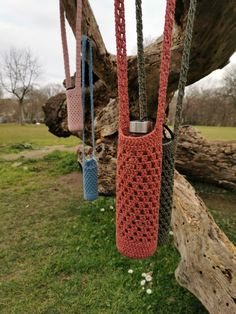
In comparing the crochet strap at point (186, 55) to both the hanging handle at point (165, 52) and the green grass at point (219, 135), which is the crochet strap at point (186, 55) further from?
the green grass at point (219, 135)

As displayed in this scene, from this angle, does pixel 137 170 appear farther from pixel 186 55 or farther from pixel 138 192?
pixel 186 55

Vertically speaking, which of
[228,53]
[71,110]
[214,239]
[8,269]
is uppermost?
[228,53]

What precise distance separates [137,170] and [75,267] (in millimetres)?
2529

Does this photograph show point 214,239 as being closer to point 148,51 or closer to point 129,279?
point 129,279

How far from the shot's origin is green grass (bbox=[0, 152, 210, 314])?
256cm

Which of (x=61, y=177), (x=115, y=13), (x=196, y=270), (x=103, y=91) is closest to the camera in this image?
(x=115, y=13)

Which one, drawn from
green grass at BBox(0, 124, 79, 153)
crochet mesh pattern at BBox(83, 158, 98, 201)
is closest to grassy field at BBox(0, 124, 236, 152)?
green grass at BBox(0, 124, 79, 153)

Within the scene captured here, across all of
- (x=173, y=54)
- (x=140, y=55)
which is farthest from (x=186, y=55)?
(x=173, y=54)

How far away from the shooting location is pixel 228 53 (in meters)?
2.93

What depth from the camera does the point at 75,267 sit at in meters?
3.11

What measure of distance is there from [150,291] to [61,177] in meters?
4.70

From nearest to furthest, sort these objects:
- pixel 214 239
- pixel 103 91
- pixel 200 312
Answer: pixel 214 239 → pixel 200 312 → pixel 103 91

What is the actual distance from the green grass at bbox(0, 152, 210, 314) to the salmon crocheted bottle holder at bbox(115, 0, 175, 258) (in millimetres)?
1782

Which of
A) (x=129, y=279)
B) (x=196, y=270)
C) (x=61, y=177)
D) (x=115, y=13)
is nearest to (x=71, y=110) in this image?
(x=115, y=13)
